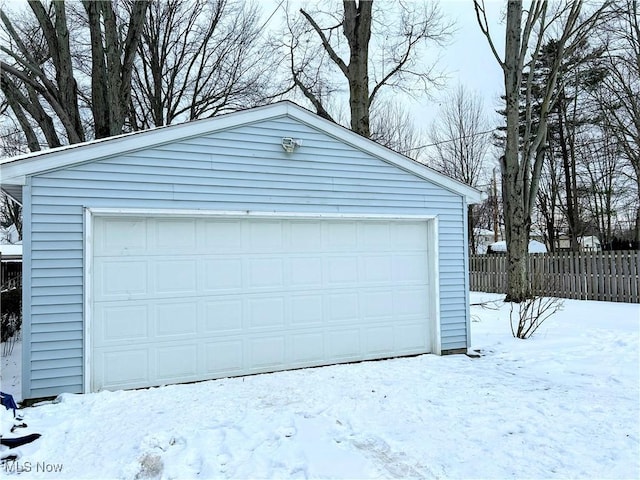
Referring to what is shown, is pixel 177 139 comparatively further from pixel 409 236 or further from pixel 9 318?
pixel 9 318

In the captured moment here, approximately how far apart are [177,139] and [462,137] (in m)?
20.5

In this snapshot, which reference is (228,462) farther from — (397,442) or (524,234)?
(524,234)

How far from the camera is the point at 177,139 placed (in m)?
5.59

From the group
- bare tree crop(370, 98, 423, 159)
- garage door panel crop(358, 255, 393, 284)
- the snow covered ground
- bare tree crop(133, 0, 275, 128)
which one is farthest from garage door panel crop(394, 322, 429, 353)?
bare tree crop(370, 98, 423, 159)

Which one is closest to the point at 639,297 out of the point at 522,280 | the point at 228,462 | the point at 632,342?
the point at 522,280

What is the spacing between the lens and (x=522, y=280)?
11.9 m

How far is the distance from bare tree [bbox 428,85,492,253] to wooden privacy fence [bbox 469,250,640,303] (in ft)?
30.7

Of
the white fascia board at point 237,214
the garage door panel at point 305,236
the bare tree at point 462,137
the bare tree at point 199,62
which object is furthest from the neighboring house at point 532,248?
the garage door panel at point 305,236

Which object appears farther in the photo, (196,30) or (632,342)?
(196,30)

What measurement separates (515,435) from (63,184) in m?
5.13

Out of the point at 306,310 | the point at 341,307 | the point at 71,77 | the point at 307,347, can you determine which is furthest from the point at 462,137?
the point at 307,347

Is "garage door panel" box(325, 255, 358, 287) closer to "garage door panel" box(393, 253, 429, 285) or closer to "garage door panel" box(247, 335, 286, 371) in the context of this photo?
"garage door panel" box(393, 253, 429, 285)

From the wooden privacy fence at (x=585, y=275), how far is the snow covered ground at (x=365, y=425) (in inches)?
229

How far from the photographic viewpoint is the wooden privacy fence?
1156 cm
